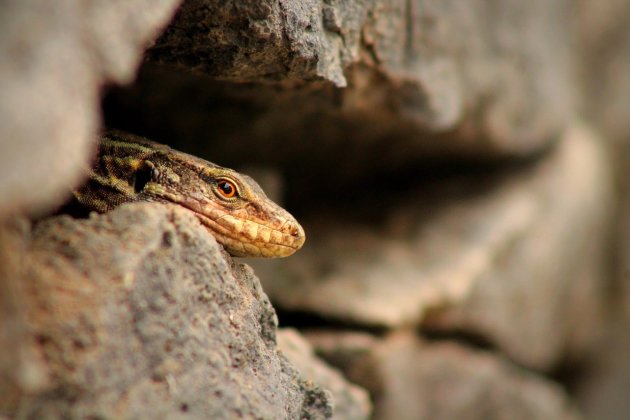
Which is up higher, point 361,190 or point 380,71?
point 380,71

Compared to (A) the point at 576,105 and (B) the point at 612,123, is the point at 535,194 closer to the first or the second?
(A) the point at 576,105

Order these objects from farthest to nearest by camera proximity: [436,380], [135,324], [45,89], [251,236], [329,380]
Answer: [436,380] → [329,380] → [251,236] → [135,324] → [45,89]

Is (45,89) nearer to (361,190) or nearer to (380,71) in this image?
(380,71)

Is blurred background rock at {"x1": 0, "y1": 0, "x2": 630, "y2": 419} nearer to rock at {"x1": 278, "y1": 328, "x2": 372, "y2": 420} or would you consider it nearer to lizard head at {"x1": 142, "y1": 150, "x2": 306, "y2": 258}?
rock at {"x1": 278, "y1": 328, "x2": 372, "y2": 420}

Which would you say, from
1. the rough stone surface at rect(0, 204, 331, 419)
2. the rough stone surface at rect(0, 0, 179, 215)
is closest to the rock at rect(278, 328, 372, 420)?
the rough stone surface at rect(0, 204, 331, 419)

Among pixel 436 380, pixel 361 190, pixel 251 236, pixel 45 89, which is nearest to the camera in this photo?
pixel 45 89

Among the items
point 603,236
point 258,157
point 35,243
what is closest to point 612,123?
point 603,236

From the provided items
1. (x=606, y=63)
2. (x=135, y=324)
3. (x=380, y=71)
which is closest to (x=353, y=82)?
(x=380, y=71)

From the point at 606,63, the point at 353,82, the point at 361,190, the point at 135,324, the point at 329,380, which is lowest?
the point at 329,380
